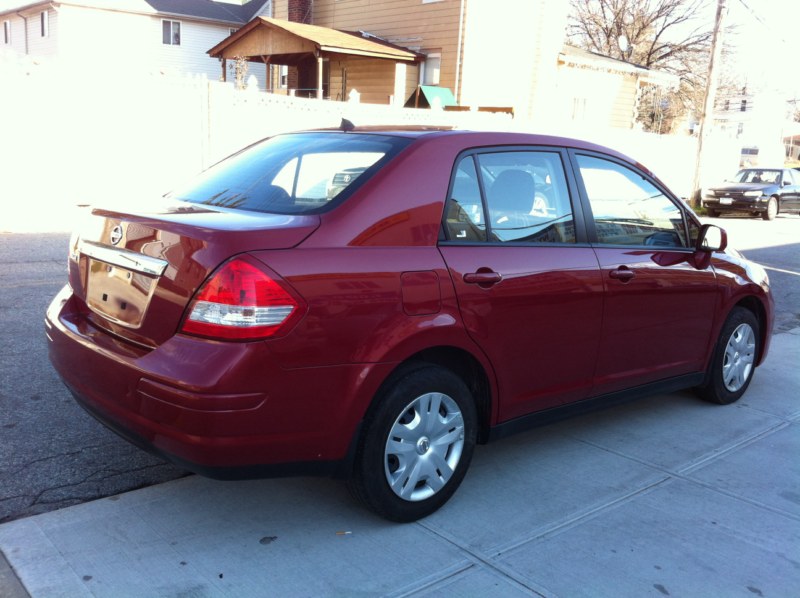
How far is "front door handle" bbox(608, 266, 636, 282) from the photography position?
4.09m

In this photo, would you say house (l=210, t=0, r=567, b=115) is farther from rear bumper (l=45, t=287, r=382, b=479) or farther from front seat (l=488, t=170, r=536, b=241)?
rear bumper (l=45, t=287, r=382, b=479)

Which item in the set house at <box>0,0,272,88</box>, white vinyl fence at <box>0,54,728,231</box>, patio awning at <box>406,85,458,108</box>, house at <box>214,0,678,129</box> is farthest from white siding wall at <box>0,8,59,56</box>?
white vinyl fence at <box>0,54,728,231</box>

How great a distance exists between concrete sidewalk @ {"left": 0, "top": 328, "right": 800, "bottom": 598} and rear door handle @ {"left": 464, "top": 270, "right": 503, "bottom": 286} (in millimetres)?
1068

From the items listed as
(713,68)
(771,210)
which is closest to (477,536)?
(713,68)

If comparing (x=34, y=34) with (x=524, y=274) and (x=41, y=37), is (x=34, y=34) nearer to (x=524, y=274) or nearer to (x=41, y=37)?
(x=41, y=37)

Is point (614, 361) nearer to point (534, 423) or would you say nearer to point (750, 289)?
point (534, 423)

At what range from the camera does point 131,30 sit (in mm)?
34719

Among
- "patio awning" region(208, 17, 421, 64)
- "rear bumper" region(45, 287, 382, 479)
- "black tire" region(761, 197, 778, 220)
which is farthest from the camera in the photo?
"black tire" region(761, 197, 778, 220)

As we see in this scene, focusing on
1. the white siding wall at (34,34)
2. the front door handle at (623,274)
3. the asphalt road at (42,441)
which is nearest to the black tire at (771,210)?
the front door handle at (623,274)

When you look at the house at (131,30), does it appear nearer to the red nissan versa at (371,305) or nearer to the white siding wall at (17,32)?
the white siding wall at (17,32)

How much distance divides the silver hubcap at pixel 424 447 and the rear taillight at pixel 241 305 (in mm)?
745

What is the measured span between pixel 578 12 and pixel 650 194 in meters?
40.1

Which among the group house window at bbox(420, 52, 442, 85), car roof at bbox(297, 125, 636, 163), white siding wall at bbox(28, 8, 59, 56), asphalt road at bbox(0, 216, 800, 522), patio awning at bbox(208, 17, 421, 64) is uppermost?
white siding wall at bbox(28, 8, 59, 56)

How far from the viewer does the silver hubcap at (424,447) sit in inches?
130
